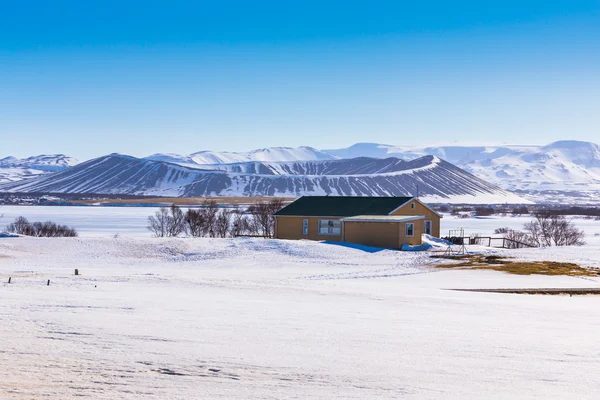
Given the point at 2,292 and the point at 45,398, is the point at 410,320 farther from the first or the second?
the point at 2,292

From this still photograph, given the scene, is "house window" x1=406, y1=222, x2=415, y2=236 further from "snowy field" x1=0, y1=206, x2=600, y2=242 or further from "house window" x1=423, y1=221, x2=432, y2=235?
"snowy field" x1=0, y1=206, x2=600, y2=242

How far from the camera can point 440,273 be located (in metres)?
34.1

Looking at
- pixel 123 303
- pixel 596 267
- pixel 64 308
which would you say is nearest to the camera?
pixel 64 308

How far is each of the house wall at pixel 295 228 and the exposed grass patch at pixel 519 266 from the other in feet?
44.3

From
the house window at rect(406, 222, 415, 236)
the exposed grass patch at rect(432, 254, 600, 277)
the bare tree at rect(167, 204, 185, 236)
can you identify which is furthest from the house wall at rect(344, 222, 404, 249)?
the bare tree at rect(167, 204, 185, 236)

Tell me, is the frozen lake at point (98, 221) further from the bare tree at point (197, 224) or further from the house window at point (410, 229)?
the house window at point (410, 229)

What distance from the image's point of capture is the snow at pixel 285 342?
958 cm

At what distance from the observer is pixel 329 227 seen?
5416 centimetres

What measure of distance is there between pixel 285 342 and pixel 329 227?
137ft

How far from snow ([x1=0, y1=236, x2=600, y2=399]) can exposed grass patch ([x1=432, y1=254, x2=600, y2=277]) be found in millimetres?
11185

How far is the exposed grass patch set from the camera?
114 ft

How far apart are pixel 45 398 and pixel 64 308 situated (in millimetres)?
6867

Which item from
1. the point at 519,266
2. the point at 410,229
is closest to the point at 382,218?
the point at 410,229

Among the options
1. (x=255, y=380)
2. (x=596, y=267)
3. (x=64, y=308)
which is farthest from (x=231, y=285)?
(x=596, y=267)
